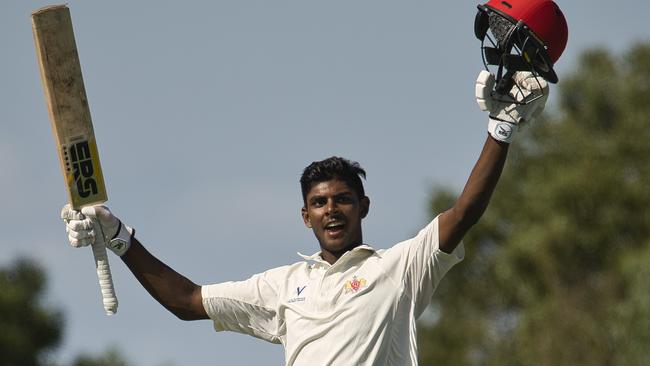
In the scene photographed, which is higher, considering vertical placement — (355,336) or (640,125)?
(355,336)

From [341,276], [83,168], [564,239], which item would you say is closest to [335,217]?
[341,276]

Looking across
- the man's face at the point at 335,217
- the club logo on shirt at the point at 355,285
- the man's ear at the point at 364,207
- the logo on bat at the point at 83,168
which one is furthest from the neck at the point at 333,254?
the logo on bat at the point at 83,168

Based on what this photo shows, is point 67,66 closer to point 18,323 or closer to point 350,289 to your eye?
point 350,289

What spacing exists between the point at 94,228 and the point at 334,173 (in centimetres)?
134

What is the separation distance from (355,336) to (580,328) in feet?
93.9

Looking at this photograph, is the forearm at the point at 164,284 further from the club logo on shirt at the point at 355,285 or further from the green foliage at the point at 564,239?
the green foliage at the point at 564,239

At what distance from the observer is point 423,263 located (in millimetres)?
8266

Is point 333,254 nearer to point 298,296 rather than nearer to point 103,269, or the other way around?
point 298,296

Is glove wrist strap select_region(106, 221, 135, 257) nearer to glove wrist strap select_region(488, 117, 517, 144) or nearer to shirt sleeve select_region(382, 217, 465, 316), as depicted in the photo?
shirt sleeve select_region(382, 217, 465, 316)

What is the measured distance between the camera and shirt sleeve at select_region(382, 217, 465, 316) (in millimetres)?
8211

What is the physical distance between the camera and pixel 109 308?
8758 mm

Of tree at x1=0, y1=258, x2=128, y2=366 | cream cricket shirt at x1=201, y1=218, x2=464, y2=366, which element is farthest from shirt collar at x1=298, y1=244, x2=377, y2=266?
tree at x1=0, y1=258, x2=128, y2=366

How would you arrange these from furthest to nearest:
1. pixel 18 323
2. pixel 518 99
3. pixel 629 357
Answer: pixel 18 323
pixel 629 357
pixel 518 99

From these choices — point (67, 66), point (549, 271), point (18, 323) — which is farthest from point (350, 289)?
point (549, 271)
